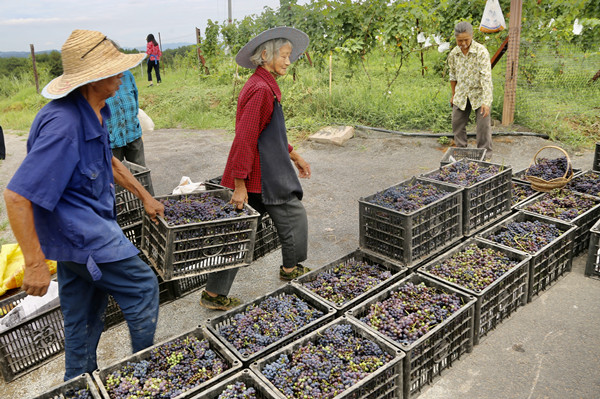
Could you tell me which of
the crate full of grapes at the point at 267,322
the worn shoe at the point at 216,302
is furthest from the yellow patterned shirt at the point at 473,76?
the worn shoe at the point at 216,302

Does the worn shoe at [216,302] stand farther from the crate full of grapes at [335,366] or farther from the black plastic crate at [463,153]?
the black plastic crate at [463,153]

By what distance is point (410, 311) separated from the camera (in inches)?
129

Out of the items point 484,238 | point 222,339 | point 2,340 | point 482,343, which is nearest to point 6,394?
point 2,340

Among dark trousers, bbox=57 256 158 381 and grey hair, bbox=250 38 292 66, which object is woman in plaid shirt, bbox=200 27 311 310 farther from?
dark trousers, bbox=57 256 158 381

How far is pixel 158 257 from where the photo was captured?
11.1 feet

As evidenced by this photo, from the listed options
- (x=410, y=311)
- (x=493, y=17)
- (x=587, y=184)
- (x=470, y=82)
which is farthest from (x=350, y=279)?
(x=493, y=17)

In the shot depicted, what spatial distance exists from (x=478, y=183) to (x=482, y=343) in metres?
1.51

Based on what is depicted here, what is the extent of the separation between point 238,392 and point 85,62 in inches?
74.8

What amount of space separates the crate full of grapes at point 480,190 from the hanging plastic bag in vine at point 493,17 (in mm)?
4680

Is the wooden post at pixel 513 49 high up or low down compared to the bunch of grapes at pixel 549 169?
up

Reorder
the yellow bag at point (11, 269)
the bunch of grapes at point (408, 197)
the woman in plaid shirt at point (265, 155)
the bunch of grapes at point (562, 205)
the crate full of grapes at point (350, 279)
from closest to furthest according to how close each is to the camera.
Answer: the crate full of grapes at point (350, 279)
the woman in plaid shirt at point (265, 155)
the yellow bag at point (11, 269)
the bunch of grapes at point (408, 197)
the bunch of grapes at point (562, 205)

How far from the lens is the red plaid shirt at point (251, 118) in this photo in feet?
11.6

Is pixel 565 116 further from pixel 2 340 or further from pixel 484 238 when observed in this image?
pixel 2 340

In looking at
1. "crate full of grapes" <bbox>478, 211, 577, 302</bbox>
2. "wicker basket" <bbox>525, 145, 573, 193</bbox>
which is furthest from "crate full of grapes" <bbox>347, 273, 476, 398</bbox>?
"wicker basket" <bbox>525, 145, 573, 193</bbox>
